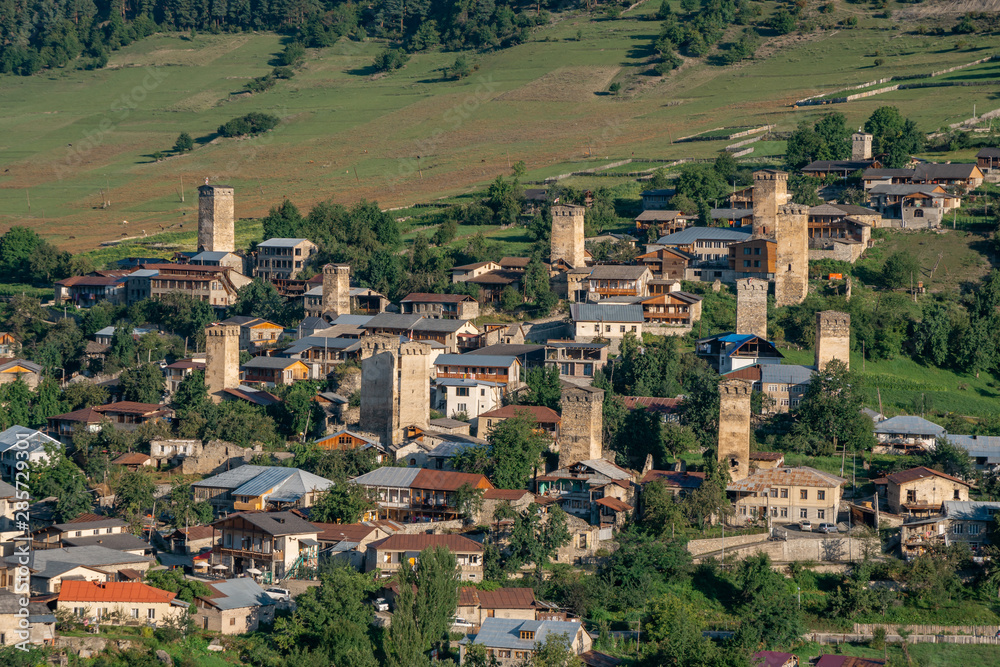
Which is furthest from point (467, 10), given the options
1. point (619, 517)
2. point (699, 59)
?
point (619, 517)

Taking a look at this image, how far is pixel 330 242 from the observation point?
235 feet

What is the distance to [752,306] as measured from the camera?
58.4 m

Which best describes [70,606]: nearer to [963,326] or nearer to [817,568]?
[817,568]

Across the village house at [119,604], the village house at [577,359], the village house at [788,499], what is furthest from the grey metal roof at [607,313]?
the village house at [119,604]

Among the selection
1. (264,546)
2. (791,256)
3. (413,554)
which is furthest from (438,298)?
(413,554)

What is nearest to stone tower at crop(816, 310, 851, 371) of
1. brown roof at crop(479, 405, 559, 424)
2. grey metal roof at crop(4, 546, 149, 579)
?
brown roof at crop(479, 405, 559, 424)

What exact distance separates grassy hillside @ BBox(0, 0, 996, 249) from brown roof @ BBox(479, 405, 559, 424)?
4094 centimetres

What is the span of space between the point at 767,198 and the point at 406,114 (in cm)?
5853

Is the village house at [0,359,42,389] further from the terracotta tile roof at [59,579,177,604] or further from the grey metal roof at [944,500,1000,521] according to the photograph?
the grey metal roof at [944,500,1000,521]

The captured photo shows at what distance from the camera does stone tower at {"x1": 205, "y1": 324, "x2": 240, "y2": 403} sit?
2231 inches

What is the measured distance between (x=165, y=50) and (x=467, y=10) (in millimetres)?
33615

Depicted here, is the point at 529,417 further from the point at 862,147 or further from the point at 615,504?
the point at 862,147

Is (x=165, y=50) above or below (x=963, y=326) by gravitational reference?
above

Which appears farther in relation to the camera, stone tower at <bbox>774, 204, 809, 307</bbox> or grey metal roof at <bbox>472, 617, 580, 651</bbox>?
stone tower at <bbox>774, 204, 809, 307</bbox>
